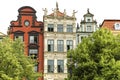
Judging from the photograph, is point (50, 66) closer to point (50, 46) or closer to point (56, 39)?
point (50, 46)

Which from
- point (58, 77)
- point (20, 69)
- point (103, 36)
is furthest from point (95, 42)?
point (58, 77)

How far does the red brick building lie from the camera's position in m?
69.9

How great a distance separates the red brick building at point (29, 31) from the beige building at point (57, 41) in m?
1.20

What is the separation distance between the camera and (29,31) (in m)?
70.2

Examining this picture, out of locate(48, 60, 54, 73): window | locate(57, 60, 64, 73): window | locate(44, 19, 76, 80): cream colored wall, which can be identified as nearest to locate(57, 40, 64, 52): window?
locate(44, 19, 76, 80): cream colored wall

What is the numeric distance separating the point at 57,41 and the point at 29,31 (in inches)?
193

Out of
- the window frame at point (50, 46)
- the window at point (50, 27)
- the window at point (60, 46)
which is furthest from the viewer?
the window at point (50, 27)

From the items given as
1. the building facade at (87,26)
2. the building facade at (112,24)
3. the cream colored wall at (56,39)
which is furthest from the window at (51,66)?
the building facade at (112,24)

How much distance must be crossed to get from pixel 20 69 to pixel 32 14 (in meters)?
21.0

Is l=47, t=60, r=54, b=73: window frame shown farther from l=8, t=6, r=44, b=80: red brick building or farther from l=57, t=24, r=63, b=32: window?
l=57, t=24, r=63, b=32: window

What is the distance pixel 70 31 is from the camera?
7081 cm

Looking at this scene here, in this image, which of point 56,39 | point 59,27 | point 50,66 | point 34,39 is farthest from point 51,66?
point 59,27

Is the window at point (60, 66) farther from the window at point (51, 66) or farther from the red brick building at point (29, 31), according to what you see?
the red brick building at point (29, 31)

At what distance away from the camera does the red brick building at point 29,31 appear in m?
69.9
